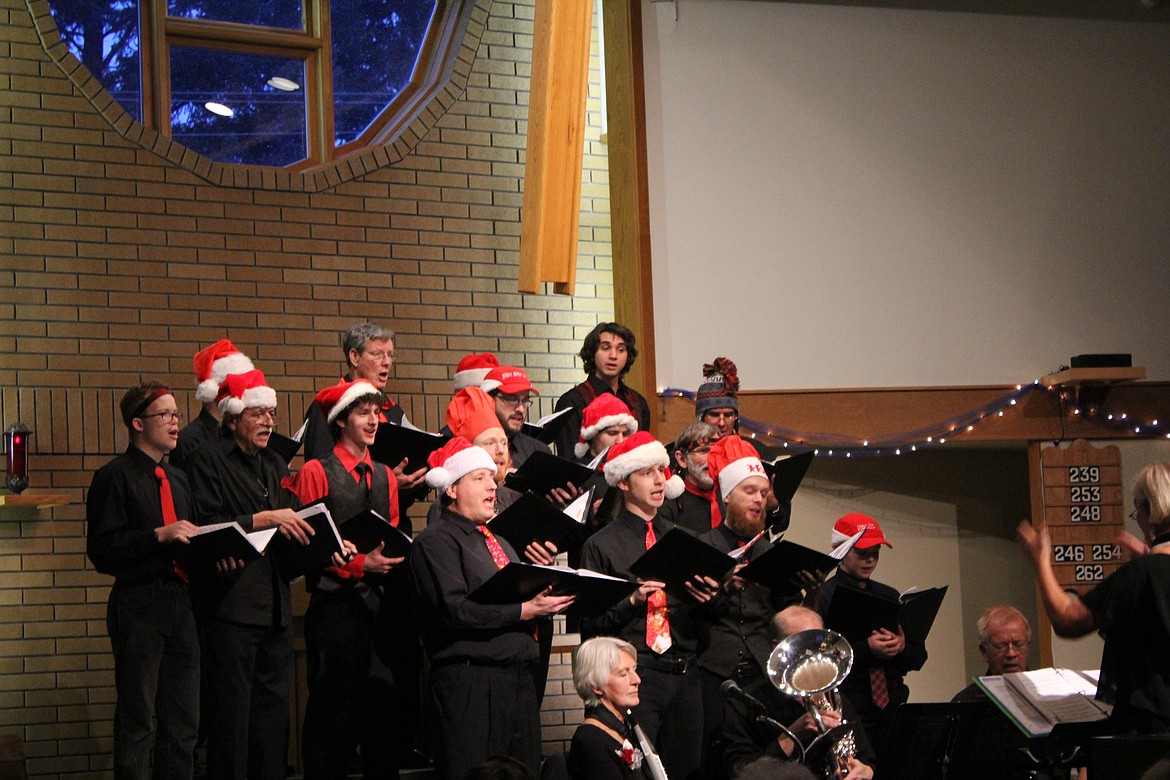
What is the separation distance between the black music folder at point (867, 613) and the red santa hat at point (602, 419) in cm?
117

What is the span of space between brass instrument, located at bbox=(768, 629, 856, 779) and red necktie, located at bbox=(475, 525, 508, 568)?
36.6 inches

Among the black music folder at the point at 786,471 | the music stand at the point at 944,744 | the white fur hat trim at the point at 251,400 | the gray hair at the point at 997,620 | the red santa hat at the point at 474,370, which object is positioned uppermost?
the red santa hat at the point at 474,370

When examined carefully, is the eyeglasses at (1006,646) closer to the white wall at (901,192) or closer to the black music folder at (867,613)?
the black music folder at (867,613)

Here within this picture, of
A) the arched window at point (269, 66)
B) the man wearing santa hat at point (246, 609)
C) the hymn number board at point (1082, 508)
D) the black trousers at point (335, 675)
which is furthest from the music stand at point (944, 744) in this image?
the arched window at point (269, 66)

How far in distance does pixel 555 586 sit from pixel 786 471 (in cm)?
164

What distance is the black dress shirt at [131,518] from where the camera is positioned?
14.8 ft

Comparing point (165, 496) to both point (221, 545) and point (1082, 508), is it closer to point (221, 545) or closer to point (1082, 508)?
point (221, 545)

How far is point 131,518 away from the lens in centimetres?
465

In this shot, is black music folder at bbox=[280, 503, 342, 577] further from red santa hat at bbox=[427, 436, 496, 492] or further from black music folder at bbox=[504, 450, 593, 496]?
black music folder at bbox=[504, 450, 593, 496]

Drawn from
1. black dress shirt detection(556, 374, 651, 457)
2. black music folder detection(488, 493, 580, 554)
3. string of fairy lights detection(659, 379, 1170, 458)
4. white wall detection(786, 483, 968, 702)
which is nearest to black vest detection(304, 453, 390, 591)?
black music folder detection(488, 493, 580, 554)

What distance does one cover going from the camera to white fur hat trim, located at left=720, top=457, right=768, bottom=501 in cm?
500

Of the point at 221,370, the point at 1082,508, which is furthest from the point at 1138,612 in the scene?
the point at 1082,508

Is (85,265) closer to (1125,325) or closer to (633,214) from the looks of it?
(633,214)

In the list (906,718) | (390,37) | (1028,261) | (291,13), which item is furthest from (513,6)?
(906,718)
